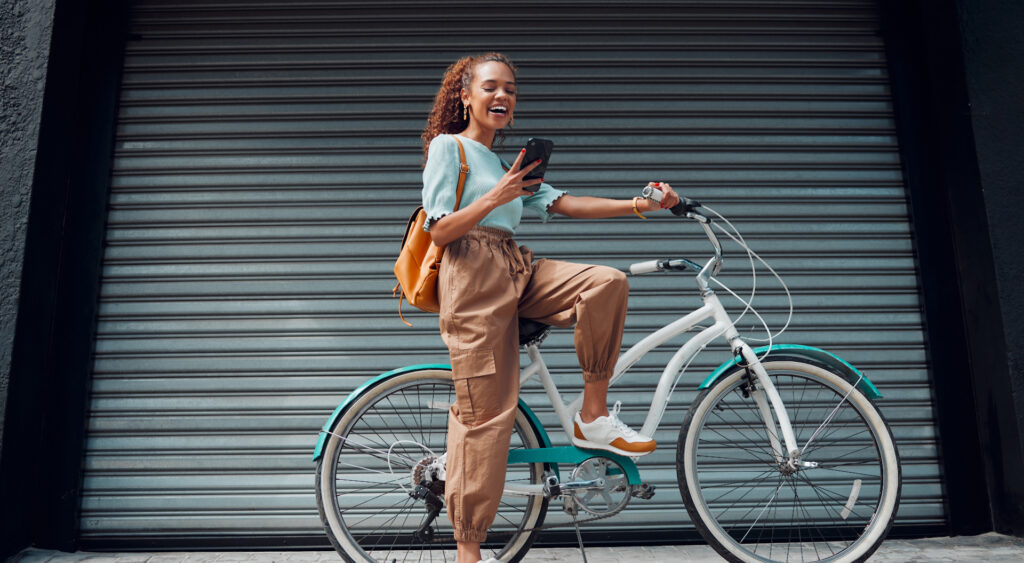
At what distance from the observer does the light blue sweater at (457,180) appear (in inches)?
86.4

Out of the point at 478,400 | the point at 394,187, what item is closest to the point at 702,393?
the point at 478,400

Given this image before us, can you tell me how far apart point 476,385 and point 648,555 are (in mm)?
1463

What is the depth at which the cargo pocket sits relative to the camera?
221 cm

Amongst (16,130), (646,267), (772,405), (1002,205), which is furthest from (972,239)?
(16,130)

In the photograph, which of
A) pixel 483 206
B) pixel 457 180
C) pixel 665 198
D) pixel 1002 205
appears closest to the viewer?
pixel 483 206

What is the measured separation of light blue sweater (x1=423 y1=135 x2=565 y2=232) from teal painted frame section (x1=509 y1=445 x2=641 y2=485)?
871 millimetres

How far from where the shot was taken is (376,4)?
11.9ft

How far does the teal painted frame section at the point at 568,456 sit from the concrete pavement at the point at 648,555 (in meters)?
0.79

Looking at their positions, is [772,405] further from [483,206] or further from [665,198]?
[483,206]

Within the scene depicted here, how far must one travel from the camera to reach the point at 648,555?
2984mm

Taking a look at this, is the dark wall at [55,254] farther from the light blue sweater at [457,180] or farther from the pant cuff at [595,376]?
the pant cuff at [595,376]

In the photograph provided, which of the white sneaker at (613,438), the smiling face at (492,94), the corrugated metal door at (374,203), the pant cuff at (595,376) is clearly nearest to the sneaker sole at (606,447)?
the white sneaker at (613,438)

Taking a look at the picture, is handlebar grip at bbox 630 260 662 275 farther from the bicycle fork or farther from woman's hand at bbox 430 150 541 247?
woman's hand at bbox 430 150 541 247

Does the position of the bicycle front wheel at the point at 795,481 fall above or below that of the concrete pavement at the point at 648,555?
above
